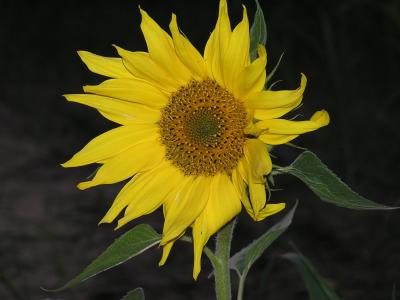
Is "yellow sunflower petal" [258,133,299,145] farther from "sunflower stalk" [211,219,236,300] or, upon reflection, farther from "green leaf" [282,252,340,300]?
"green leaf" [282,252,340,300]

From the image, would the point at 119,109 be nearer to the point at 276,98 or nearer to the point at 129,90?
the point at 129,90

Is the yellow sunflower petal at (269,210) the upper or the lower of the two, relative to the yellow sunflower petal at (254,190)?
lower

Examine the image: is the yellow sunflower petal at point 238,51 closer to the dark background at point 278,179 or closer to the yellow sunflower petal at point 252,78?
the yellow sunflower petal at point 252,78

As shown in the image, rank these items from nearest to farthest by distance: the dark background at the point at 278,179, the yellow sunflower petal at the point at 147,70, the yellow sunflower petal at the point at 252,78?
the yellow sunflower petal at the point at 252,78 < the yellow sunflower petal at the point at 147,70 < the dark background at the point at 278,179

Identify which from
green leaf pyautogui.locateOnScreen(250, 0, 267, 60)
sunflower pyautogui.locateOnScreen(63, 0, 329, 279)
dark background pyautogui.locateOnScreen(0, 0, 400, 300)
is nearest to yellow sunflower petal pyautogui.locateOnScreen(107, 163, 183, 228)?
sunflower pyautogui.locateOnScreen(63, 0, 329, 279)

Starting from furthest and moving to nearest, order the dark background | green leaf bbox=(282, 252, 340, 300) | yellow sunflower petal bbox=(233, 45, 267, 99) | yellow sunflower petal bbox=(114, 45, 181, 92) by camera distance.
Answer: the dark background, green leaf bbox=(282, 252, 340, 300), yellow sunflower petal bbox=(114, 45, 181, 92), yellow sunflower petal bbox=(233, 45, 267, 99)

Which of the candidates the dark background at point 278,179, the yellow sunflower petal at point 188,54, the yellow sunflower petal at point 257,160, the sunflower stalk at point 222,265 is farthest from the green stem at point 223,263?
the dark background at point 278,179

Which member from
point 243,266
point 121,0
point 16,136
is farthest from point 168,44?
point 121,0

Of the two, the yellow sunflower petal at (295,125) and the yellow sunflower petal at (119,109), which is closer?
the yellow sunflower petal at (295,125)
